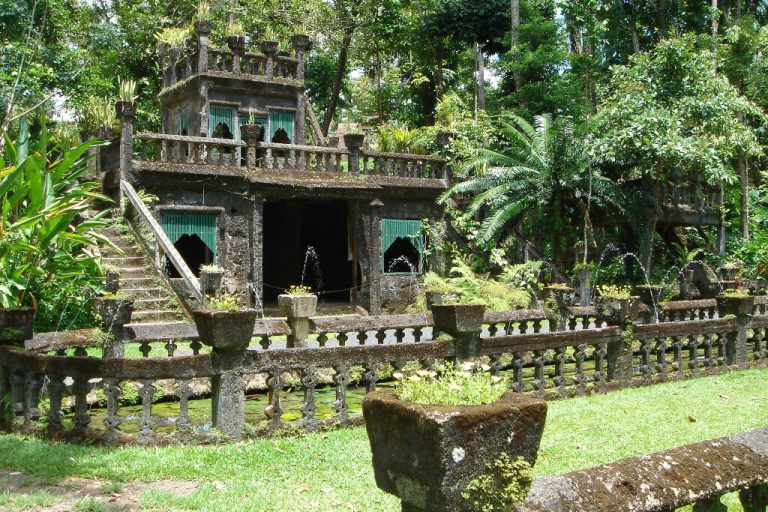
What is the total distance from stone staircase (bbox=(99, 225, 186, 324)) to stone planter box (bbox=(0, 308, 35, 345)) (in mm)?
4996

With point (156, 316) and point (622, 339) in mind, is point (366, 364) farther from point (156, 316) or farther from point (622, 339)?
point (156, 316)

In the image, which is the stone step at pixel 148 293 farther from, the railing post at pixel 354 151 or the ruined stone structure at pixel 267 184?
the railing post at pixel 354 151

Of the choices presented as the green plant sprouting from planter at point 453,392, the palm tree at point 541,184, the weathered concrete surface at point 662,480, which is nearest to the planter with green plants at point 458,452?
the weathered concrete surface at point 662,480

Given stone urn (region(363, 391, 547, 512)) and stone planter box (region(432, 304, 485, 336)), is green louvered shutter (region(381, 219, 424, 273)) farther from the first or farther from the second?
stone urn (region(363, 391, 547, 512))

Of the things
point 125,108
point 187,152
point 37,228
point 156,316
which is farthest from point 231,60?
point 37,228

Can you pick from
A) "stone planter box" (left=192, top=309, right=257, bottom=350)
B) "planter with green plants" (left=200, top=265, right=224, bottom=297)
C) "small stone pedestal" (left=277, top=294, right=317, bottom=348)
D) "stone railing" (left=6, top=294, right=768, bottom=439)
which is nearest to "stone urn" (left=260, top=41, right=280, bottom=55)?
"planter with green plants" (left=200, top=265, right=224, bottom=297)

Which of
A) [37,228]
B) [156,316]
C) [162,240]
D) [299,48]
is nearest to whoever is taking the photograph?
[37,228]

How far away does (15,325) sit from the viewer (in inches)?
312

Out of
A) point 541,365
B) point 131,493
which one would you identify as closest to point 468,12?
point 541,365

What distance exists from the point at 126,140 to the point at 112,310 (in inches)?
312

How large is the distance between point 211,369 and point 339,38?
858 inches

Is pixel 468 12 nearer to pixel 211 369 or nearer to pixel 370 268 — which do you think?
pixel 370 268

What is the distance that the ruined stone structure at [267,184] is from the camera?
17406 mm

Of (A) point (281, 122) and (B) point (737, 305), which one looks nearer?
(B) point (737, 305)
